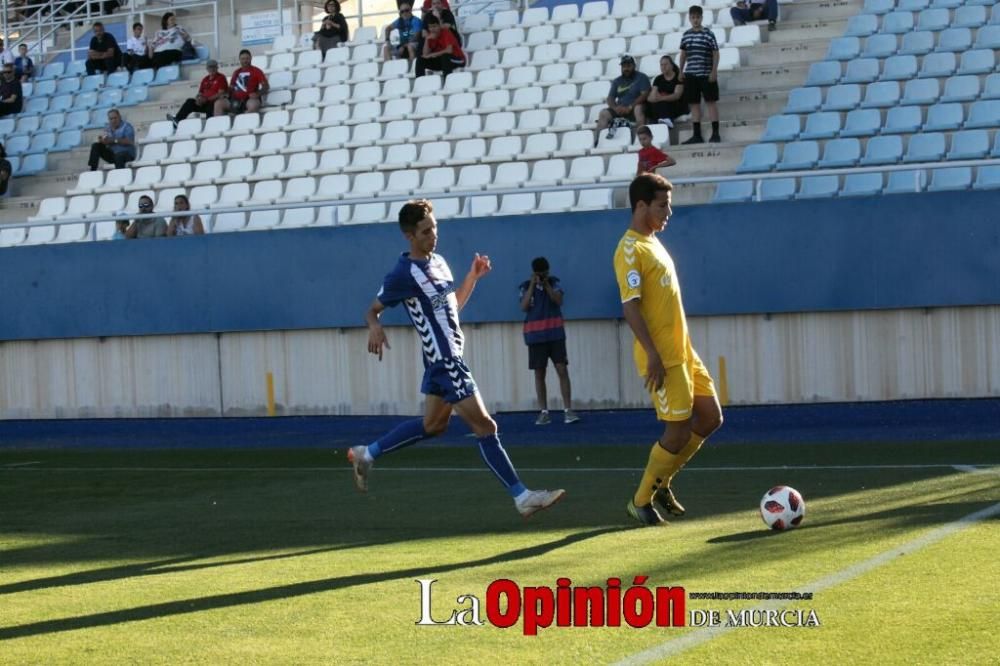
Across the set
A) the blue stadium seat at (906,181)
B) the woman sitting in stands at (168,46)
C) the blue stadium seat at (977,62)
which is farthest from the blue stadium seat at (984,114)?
the woman sitting in stands at (168,46)

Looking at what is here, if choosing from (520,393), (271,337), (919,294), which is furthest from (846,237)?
(271,337)

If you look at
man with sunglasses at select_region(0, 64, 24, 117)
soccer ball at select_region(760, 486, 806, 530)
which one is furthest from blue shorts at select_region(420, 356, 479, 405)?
man with sunglasses at select_region(0, 64, 24, 117)

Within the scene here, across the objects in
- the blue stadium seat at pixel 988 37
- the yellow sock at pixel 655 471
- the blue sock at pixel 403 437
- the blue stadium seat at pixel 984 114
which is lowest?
the yellow sock at pixel 655 471

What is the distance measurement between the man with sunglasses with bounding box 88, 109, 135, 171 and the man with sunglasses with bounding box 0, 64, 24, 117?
4.33 m

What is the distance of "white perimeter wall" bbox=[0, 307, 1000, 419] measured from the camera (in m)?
18.1

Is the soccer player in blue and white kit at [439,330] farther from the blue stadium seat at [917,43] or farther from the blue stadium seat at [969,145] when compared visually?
the blue stadium seat at [917,43]

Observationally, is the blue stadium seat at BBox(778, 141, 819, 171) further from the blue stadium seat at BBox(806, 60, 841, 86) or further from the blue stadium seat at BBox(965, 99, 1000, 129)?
the blue stadium seat at BBox(965, 99, 1000, 129)

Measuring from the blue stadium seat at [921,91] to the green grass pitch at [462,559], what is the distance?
24.1 feet

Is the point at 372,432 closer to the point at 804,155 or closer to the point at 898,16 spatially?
the point at 804,155

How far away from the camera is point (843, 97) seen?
20.6m

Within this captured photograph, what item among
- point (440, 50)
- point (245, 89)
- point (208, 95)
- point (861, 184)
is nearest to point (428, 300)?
point (861, 184)

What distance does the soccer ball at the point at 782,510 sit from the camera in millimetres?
8453

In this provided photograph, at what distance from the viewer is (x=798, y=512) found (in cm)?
850

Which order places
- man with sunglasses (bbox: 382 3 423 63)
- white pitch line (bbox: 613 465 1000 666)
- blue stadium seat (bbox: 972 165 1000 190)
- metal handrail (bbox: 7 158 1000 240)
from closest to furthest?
white pitch line (bbox: 613 465 1000 666)
metal handrail (bbox: 7 158 1000 240)
blue stadium seat (bbox: 972 165 1000 190)
man with sunglasses (bbox: 382 3 423 63)
